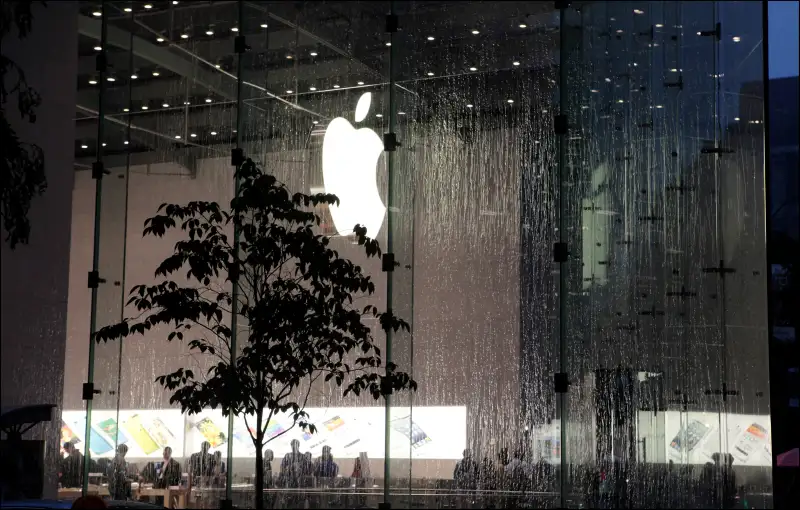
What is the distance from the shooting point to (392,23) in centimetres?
834

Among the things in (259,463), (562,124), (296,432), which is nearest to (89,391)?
(296,432)

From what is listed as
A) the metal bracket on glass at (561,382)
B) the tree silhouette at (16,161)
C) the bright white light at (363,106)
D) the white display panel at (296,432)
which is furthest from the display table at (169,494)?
the bright white light at (363,106)

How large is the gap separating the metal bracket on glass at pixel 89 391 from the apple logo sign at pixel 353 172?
2548 mm

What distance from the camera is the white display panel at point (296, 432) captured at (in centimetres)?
786

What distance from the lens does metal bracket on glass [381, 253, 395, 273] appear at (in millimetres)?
8086

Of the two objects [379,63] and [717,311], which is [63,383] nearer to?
[379,63]

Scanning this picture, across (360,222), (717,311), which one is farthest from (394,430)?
(717,311)

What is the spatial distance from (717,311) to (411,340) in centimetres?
219

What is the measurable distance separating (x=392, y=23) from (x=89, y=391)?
12.8ft

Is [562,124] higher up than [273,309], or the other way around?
[562,124]

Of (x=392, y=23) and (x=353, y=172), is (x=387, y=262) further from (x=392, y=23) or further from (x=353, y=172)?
(x=392, y=23)

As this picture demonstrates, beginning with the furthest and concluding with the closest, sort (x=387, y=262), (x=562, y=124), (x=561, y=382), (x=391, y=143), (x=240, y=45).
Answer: (x=240, y=45)
(x=391, y=143)
(x=387, y=262)
(x=562, y=124)
(x=561, y=382)

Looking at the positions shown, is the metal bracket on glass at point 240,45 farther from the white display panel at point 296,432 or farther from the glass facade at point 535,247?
the white display panel at point 296,432

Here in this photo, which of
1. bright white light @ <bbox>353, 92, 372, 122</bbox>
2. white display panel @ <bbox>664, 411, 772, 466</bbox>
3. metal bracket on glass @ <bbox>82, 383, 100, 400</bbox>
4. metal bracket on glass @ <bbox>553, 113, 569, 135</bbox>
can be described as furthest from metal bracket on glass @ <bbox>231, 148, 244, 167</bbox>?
white display panel @ <bbox>664, 411, 772, 466</bbox>
